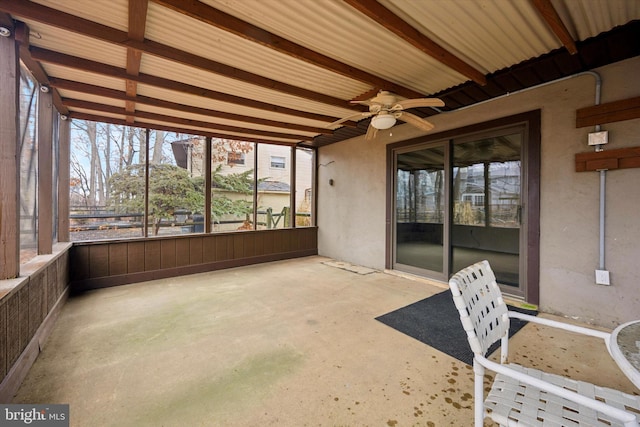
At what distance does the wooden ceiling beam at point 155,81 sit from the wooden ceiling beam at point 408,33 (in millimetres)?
2133

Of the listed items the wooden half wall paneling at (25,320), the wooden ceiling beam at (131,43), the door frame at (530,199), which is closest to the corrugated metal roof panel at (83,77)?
the wooden ceiling beam at (131,43)

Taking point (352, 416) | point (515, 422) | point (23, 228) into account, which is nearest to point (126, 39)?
point (23, 228)

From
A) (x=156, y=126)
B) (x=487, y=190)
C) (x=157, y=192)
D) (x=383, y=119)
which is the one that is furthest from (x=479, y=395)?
(x=156, y=126)

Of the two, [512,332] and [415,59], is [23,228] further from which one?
[512,332]

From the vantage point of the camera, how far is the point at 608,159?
9.11 ft

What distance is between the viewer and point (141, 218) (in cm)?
468

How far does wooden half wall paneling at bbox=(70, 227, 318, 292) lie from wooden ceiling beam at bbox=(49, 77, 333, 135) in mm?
2218

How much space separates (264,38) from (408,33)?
4.02ft

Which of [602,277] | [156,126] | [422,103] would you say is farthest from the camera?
[156,126]

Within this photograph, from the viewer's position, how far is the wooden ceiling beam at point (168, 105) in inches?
122

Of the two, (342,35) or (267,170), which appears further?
(267,170)

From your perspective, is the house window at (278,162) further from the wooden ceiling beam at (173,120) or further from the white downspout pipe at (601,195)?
the white downspout pipe at (601,195)

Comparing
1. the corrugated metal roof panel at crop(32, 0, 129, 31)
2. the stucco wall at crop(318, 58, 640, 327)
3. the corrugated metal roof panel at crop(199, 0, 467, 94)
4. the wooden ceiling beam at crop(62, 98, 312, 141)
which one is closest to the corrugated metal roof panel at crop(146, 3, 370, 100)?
the corrugated metal roof panel at crop(32, 0, 129, 31)

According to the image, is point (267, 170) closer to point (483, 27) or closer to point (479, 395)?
point (483, 27)
